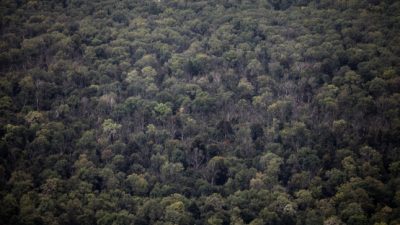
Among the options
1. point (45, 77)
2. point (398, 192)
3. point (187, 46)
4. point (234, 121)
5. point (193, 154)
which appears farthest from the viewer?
point (187, 46)

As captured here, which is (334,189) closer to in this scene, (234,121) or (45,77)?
(234,121)

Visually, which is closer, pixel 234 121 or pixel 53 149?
pixel 53 149

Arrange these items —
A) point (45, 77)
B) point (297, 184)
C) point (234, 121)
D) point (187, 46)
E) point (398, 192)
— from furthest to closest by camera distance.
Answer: point (187, 46) < point (45, 77) < point (234, 121) < point (297, 184) < point (398, 192)

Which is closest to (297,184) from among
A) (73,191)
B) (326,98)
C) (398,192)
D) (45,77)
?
(398,192)

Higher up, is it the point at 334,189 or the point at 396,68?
the point at 396,68

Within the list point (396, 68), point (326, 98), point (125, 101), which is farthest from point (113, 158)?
A: point (396, 68)

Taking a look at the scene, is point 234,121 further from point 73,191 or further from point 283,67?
point 73,191
